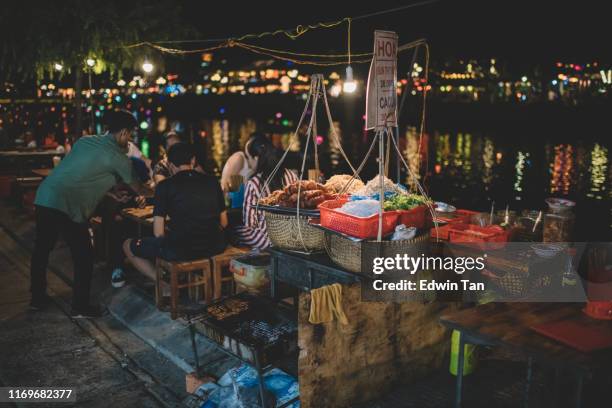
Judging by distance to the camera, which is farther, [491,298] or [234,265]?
[234,265]

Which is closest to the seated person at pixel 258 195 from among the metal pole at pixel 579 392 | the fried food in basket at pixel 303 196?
the fried food in basket at pixel 303 196

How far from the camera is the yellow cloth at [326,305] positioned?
12.0 feet

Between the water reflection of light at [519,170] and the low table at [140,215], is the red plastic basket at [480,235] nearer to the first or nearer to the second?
the low table at [140,215]

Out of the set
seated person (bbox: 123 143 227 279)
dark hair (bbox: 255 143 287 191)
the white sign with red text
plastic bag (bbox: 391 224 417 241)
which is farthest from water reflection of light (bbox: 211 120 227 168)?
plastic bag (bbox: 391 224 417 241)

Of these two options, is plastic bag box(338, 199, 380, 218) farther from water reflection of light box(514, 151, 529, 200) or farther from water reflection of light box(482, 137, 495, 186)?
water reflection of light box(482, 137, 495, 186)

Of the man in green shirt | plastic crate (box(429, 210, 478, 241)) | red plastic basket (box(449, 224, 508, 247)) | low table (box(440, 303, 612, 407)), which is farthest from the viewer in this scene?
→ the man in green shirt

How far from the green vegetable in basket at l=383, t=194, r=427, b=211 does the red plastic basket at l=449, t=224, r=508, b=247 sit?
0.66 metres

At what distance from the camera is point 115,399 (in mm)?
4469

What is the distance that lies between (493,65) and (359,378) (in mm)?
110028

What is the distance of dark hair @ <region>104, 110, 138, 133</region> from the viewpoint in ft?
19.2

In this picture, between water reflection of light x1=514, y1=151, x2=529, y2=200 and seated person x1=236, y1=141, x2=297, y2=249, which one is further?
water reflection of light x1=514, y1=151, x2=529, y2=200

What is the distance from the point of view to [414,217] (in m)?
4.00

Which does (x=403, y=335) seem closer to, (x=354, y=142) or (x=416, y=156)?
(x=416, y=156)

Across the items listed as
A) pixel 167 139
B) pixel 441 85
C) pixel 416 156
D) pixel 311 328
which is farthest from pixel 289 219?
pixel 441 85
